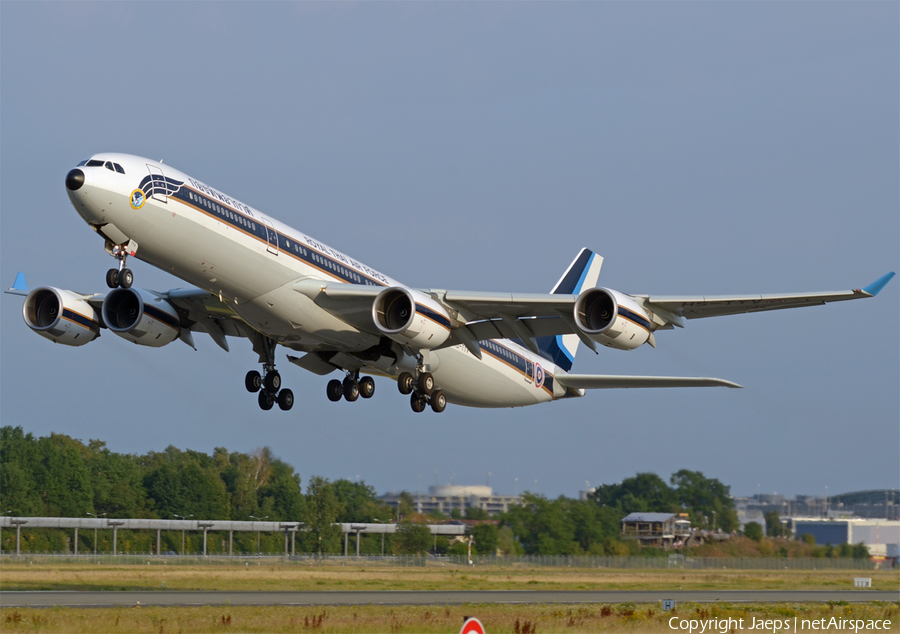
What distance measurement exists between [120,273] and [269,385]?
33.1 ft

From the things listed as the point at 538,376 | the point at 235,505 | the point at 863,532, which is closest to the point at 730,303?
the point at 538,376

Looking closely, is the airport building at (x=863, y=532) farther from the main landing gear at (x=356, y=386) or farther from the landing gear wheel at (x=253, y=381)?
the landing gear wheel at (x=253, y=381)

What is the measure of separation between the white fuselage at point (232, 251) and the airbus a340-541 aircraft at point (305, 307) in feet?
0.13

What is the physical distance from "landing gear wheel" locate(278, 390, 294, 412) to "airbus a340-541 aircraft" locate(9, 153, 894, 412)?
50mm

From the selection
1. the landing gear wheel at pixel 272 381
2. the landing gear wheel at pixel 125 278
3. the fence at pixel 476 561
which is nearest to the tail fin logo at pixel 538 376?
the landing gear wheel at pixel 272 381

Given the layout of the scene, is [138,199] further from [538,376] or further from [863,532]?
[863,532]

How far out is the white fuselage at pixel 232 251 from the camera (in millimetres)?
26203

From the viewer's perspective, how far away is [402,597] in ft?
133

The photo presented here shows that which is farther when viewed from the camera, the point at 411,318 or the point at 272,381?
the point at 272,381

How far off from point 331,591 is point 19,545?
27878mm

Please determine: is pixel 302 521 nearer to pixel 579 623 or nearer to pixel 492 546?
pixel 492 546

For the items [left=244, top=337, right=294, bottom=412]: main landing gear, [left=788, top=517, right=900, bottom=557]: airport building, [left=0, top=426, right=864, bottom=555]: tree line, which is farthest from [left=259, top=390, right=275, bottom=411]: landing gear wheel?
[left=788, top=517, right=900, bottom=557]: airport building

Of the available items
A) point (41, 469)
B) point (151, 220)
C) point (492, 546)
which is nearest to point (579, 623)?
point (151, 220)

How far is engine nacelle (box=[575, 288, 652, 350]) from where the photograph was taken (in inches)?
1140
